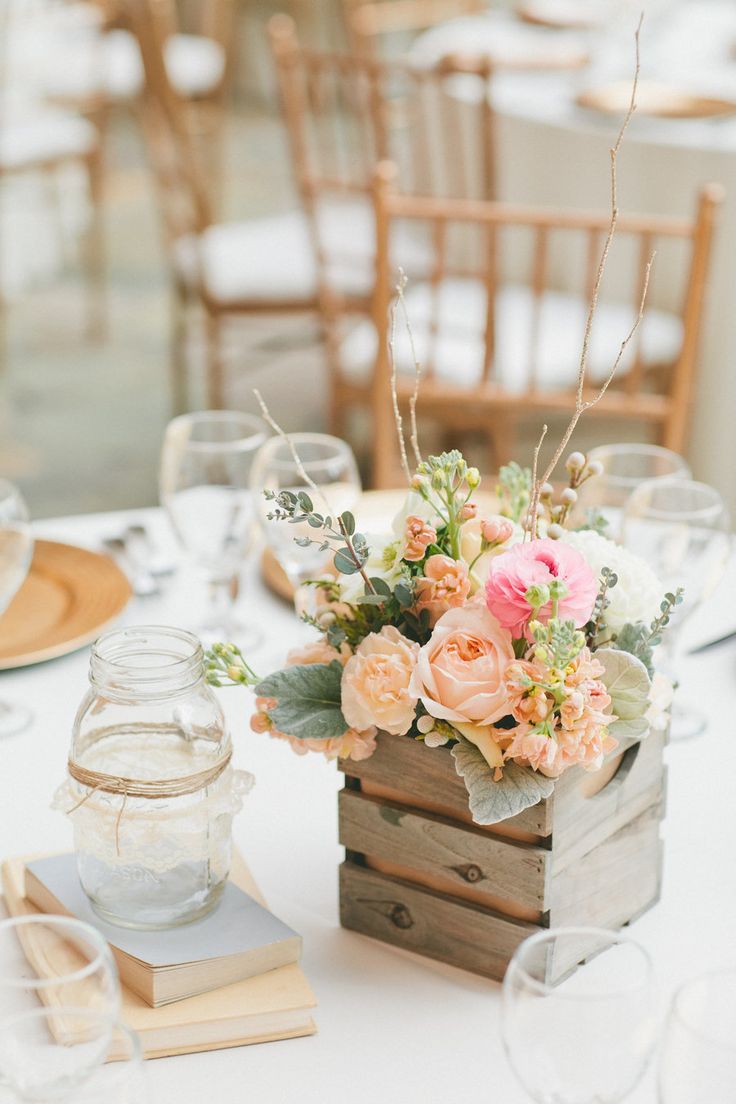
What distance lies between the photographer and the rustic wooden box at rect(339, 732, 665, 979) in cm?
86

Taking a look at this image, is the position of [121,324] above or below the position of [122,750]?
below

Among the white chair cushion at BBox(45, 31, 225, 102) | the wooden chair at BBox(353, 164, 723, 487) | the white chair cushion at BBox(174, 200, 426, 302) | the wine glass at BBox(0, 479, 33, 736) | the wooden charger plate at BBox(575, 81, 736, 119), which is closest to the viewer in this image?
the wine glass at BBox(0, 479, 33, 736)

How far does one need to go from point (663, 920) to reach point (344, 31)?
21.6ft

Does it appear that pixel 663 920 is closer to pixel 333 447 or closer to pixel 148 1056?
pixel 148 1056

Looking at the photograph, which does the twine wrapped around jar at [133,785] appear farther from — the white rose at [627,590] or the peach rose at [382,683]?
the white rose at [627,590]

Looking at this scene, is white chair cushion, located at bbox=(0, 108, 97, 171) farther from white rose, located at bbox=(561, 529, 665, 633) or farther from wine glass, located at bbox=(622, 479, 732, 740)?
white rose, located at bbox=(561, 529, 665, 633)

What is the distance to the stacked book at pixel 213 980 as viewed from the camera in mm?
838

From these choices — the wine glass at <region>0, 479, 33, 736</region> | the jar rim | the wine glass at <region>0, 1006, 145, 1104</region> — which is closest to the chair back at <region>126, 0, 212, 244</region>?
the wine glass at <region>0, 479, 33, 736</region>

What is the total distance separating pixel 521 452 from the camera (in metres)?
3.78

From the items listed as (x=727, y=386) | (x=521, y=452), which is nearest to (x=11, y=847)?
(x=727, y=386)

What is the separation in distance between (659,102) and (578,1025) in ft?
9.54

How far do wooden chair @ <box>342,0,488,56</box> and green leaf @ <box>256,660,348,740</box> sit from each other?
349 centimetres

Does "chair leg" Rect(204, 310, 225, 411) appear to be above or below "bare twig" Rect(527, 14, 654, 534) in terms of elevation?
below

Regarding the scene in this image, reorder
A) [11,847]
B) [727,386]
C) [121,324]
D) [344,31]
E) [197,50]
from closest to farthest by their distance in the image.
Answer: [11,847]
[727,386]
[121,324]
[197,50]
[344,31]
